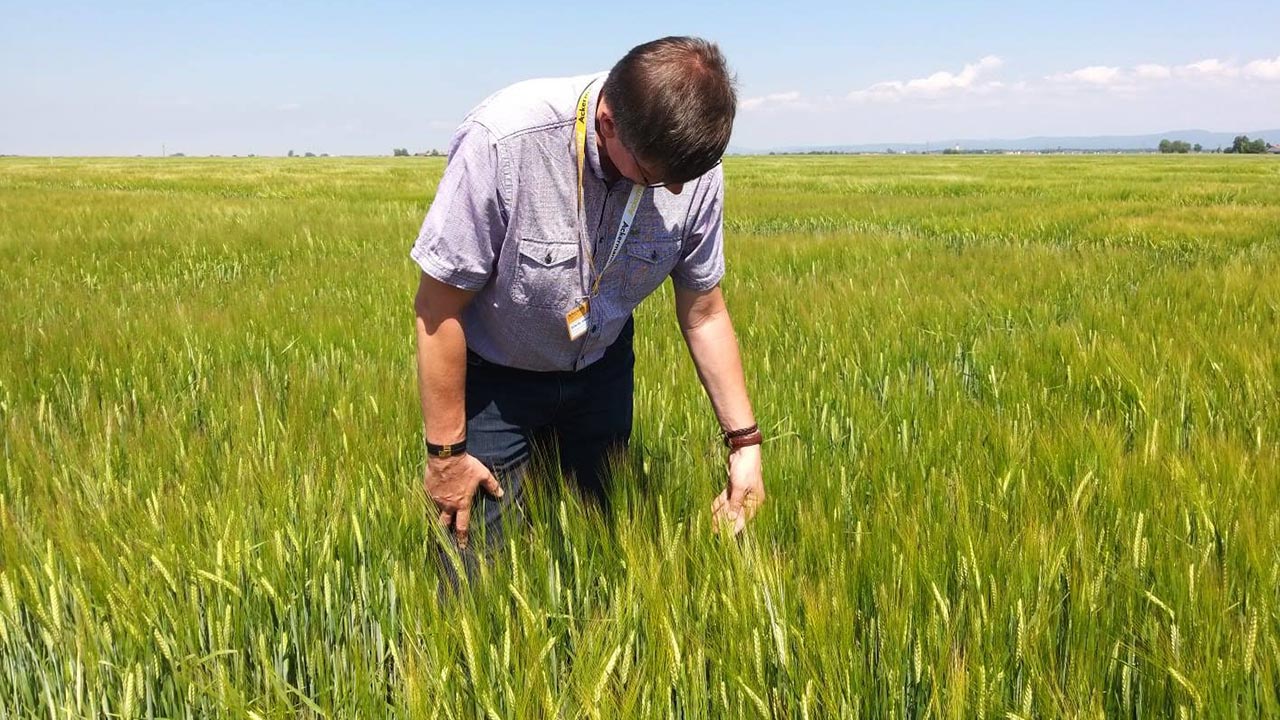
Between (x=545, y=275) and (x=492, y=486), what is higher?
(x=545, y=275)

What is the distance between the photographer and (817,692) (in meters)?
1.22

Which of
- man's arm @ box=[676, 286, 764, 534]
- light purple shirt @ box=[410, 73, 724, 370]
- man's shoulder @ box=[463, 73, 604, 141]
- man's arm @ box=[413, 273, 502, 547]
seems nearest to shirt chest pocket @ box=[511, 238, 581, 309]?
light purple shirt @ box=[410, 73, 724, 370]

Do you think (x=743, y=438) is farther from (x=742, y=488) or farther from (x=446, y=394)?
(x=446, y=394)

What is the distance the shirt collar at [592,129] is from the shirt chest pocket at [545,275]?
6.6 inches

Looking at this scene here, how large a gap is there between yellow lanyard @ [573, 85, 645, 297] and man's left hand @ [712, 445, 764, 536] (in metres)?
0.53

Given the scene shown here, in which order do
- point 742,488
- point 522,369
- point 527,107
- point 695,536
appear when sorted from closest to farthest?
point 695,536
point 527,107
point 742,488
point 522,369

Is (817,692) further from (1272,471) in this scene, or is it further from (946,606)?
(1272,471)

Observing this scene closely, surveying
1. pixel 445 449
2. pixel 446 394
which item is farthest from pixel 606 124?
pixel 445 449

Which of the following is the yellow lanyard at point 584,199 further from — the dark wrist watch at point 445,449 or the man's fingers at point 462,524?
the man's fingers at point 462,524

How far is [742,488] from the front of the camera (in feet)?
6.31

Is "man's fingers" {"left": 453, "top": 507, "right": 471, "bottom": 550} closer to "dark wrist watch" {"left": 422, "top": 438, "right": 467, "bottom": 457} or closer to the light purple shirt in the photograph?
"dark wrist watch" {"left": 422, "top": 438, "right": 467, "bottom": 457}

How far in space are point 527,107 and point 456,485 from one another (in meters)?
0.83

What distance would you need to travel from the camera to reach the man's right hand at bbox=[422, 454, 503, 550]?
6.06 feet

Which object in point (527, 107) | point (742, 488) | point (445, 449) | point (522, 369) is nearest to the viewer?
point (527, 107)
